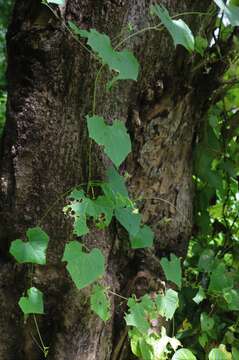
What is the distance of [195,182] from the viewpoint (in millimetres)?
1493

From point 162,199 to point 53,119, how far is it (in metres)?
0.42

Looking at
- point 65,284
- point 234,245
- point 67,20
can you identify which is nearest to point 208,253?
point 234,245

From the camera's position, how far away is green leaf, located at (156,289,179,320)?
3.99 ft

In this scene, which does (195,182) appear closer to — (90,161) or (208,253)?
(208,253)

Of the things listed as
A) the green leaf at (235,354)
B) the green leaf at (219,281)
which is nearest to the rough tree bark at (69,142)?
the green leaf at (219,281)

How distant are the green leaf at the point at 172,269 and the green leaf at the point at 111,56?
54 centimetres

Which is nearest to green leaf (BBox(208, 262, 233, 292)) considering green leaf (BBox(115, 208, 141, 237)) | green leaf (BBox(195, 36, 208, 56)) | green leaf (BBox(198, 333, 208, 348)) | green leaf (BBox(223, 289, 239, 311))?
green leaf (BBox(223, 289, 239, 311))

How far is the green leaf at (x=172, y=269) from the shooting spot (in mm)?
1202

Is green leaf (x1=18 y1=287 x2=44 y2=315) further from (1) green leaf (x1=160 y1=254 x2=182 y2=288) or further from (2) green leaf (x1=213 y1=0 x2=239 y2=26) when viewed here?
(2) green leaf (x1=213 y1=0 x2=239 y2=26)

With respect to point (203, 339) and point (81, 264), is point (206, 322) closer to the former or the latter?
point (203, 339)

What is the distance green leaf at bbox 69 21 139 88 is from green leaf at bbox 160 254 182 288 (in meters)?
0.54

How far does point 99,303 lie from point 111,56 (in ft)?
1.99

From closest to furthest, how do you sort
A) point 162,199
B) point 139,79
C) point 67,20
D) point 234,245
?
point 67,20, point 139,79, point 162,199, point 234,245

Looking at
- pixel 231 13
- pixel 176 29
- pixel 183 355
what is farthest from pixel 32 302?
pixel 231 13
